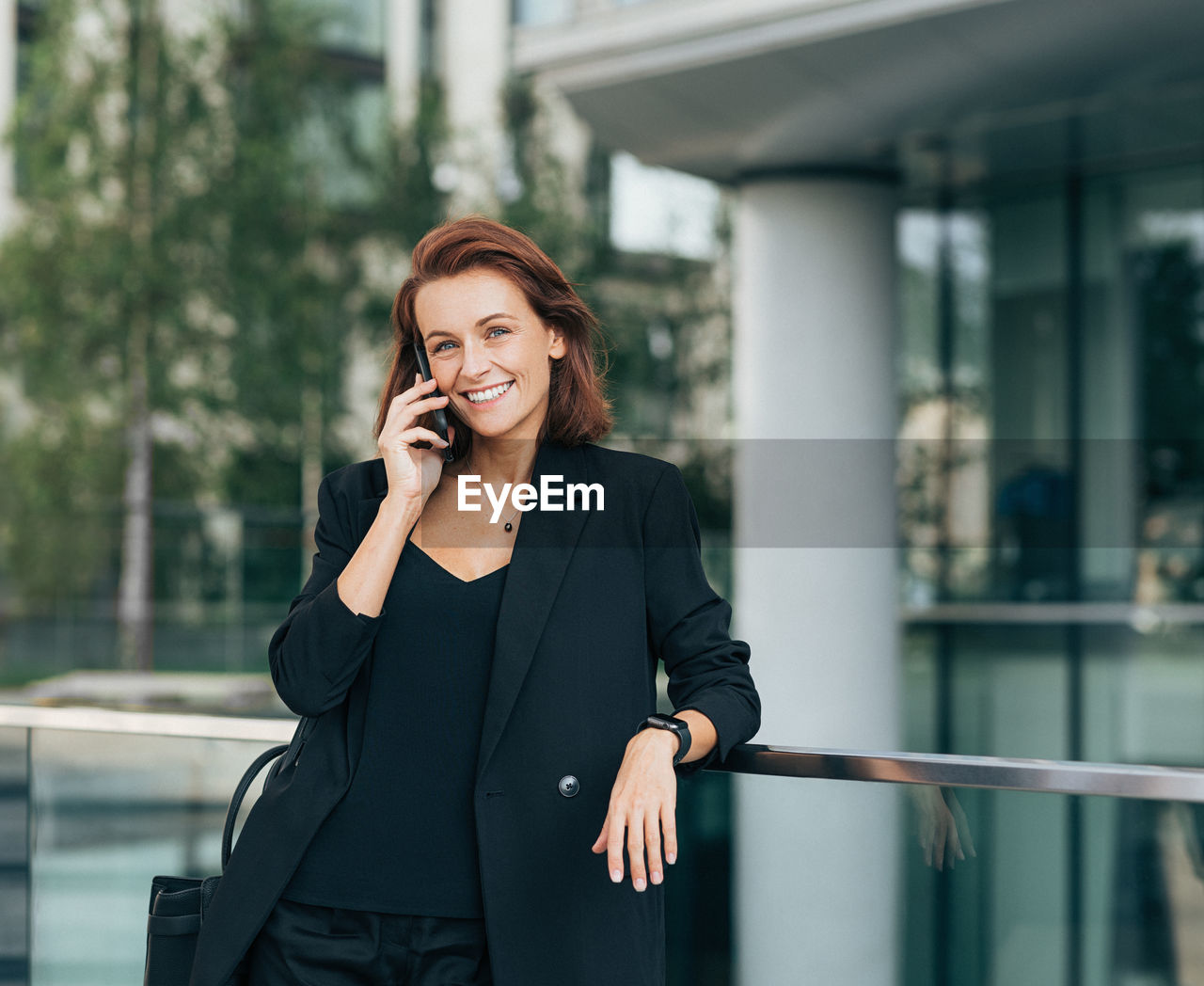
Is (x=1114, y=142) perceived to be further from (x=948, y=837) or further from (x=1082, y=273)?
(x=948, y=837)

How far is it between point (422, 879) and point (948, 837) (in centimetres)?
128

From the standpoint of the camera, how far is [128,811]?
3.78m

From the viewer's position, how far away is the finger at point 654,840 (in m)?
1.88

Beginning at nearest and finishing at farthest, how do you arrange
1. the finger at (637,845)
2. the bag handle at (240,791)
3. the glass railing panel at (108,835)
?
the finger at (637,845)
the bag handle at (240,791)
the glass railing panel at (108,835)

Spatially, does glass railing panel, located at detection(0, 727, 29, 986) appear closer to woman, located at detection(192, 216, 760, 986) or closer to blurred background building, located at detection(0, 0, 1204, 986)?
blurred background building, located at detection(0, 0, 1204, 986)

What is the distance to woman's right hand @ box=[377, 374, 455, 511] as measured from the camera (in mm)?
2053

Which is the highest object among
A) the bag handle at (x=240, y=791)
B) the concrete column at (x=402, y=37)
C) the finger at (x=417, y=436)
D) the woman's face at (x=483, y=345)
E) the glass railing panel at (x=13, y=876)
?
the concrete column at (x=402, y=37)

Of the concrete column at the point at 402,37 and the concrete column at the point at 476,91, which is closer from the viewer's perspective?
the concrete column at the point at 476,91

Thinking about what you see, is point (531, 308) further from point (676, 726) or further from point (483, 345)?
point (676, 726)

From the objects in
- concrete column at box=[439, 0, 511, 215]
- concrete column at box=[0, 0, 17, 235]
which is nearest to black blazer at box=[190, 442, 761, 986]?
concrete column at box=[439, 0, 511, 215]

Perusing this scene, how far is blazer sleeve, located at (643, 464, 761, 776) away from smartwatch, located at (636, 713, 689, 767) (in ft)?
0.20

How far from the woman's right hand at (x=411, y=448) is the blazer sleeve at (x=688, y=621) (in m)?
0.37

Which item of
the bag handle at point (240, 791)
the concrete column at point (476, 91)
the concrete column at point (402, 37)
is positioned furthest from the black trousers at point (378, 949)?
the concrete column at point (402, 37)

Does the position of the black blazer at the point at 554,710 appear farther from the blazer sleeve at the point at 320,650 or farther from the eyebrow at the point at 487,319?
the eyebrow at the point at 487,319
